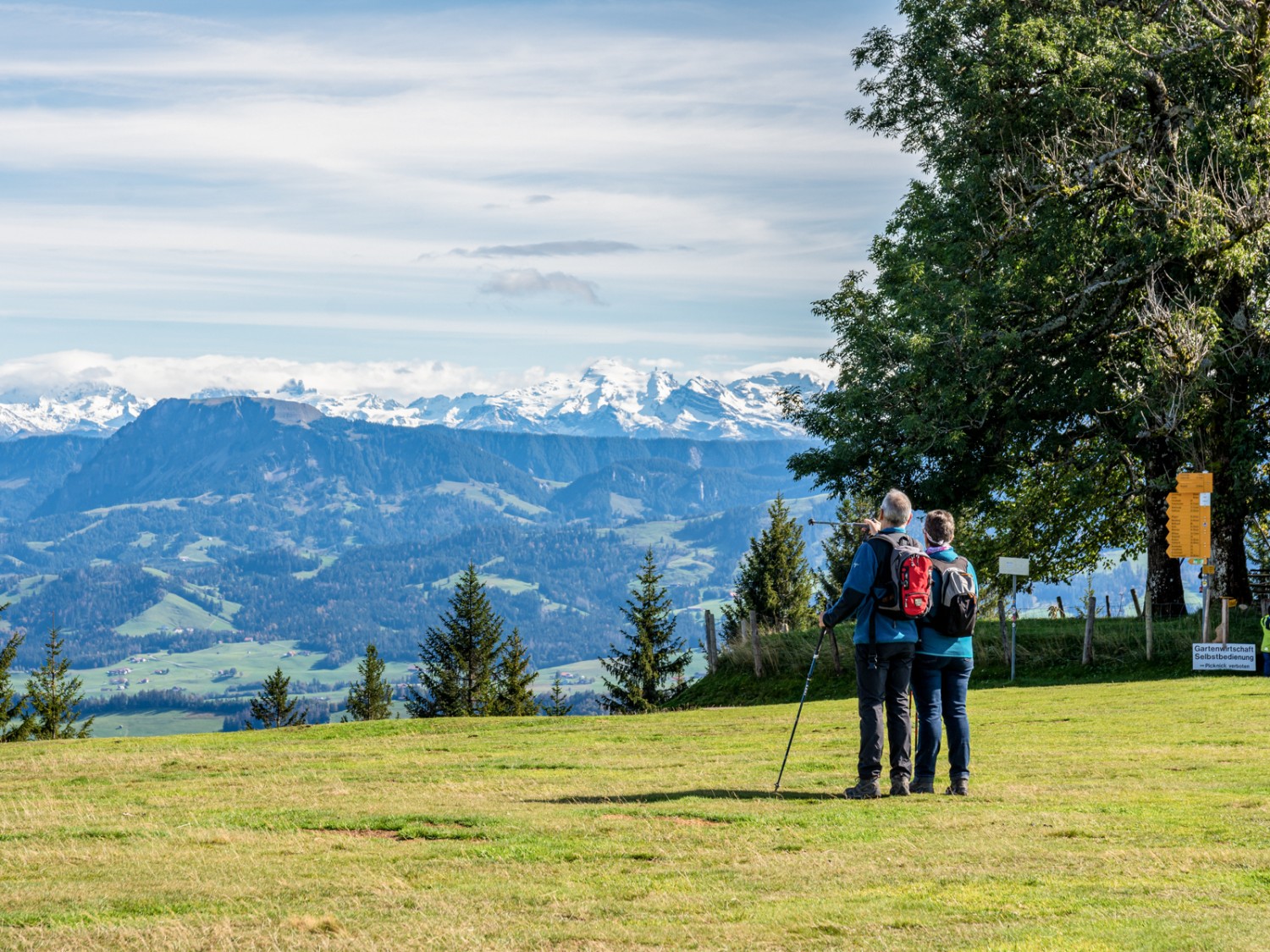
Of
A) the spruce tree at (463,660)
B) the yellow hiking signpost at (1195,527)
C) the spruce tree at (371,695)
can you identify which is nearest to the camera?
the yellow hiking signpost at (1195,527)

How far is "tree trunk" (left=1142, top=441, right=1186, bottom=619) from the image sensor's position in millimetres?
33938

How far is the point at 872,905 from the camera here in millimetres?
8148

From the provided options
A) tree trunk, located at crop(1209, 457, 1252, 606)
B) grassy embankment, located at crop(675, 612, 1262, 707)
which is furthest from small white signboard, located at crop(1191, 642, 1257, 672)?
tree trunk, located at crop(1209, 457, 1252, 606)

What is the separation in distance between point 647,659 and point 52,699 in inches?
1188

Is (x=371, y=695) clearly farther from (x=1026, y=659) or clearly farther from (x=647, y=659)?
(x=1026, y=659)

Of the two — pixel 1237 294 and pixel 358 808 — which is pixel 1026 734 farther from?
pixel 1237 294

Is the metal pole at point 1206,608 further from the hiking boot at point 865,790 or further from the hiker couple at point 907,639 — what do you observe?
the hiking boot at point 865,790

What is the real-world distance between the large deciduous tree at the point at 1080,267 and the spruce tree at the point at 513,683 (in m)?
38.2

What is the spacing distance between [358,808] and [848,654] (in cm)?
2570

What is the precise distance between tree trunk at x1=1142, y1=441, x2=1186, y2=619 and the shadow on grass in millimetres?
23632

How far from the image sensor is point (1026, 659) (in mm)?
33531

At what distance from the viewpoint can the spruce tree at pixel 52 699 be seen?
52.7 m

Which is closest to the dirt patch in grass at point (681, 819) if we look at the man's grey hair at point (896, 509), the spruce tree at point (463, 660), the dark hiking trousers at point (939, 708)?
the dark hiking trousers at point (939, 708)

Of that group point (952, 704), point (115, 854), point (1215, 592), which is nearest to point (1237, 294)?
point (1215, 592)
